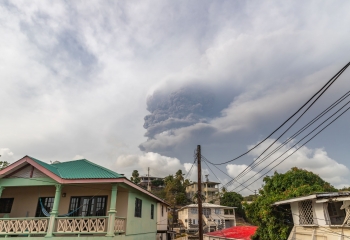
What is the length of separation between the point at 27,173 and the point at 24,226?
3.07 meters

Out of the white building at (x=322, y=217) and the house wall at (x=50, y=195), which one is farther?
the house wall at (x=50, y=195)

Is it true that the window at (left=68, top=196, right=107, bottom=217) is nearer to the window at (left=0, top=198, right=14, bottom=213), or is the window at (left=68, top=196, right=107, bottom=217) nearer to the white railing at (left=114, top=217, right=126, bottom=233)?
the white railing at (left=114, top=217, right=126, bottom=233)

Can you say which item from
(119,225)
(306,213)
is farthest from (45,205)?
(306,213)

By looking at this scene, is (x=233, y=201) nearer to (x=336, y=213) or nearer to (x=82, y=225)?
(x=336, y=213)

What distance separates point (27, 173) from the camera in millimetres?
13906

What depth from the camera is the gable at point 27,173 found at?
13750mm

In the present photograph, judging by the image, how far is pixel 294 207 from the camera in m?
14.5

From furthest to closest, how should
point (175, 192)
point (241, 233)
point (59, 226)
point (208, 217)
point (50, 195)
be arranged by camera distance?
point (175, 192) < point (208, 217) < point (241, 233) < point (50, 195) < point (59, 226)

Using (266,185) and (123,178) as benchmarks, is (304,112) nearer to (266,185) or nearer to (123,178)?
(123,178)

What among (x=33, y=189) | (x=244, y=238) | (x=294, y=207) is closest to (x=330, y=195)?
(x=294, y=207)

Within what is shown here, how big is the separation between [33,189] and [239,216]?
55.2 m

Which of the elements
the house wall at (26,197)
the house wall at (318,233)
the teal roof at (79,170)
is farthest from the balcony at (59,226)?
the house wall at (318,233)

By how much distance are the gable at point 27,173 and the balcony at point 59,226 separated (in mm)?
2477

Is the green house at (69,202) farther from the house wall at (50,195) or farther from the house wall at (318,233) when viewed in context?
the house wall at (318,233)
